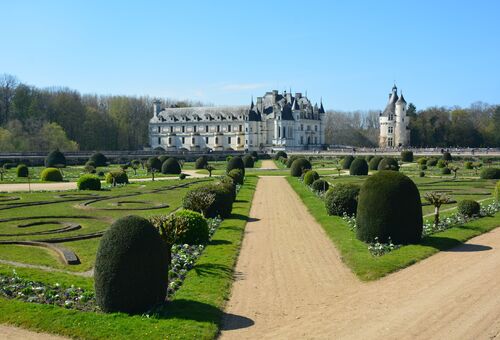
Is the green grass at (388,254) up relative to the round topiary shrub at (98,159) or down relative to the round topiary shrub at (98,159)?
down

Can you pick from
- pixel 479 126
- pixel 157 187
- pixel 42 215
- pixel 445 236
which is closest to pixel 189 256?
pixel 445 236

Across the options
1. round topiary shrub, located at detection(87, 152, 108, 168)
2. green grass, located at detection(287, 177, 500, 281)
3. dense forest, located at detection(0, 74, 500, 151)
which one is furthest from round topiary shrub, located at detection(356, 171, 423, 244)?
dense forest, located at detection(0, 74, 500, 151)

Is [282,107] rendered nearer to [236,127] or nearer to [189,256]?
[236,127]

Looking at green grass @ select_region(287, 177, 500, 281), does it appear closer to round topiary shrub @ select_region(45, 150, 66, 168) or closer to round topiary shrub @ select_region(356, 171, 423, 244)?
round topiary shrub @ select_region(356, 171, 423, 244)

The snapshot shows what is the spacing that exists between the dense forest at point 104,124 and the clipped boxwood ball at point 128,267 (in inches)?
2266

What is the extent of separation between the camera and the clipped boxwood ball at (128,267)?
28.0 ft

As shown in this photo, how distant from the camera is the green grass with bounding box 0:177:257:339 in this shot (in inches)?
314

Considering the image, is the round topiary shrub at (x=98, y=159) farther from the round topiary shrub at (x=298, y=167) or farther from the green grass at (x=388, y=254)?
the green grass at (x=388, y=254)

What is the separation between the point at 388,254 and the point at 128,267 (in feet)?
22.7

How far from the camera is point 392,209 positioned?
1422cm

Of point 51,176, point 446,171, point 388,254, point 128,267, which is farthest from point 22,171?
point 128,267

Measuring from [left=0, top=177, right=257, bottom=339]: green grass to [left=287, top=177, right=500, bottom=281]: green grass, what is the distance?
9.56 feet

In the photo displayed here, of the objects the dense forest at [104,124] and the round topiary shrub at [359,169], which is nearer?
the round topiary shrub at [359,169]

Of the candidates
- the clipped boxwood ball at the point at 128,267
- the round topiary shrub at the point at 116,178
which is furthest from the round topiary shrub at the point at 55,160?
the clipped boxwood ball at the point at 128,267
